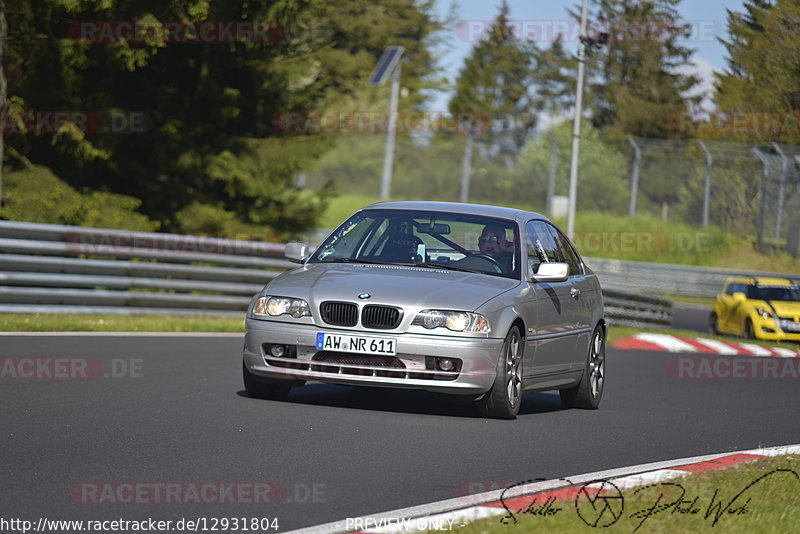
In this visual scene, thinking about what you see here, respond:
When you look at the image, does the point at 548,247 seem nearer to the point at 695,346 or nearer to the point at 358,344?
the point at 358,344

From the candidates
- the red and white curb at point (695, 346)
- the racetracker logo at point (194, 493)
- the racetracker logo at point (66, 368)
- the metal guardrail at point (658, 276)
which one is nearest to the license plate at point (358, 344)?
the racetracker logo at point (66, 368)

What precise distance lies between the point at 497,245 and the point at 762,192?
35821 mm

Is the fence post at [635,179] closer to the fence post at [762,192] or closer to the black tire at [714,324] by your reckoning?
the fence post at [762,192]

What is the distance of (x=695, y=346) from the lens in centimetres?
2206

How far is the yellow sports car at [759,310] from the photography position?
26109mm

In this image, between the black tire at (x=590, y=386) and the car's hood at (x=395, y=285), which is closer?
the car's hood at (x=395, y=285)

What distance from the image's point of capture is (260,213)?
2692 cm

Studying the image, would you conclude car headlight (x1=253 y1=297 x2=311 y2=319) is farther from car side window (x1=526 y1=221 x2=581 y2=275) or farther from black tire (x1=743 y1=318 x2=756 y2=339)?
black tire (x1=743 y1=318 x2=756 y2=339)

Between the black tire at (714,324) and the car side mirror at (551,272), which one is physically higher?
the car side mirror at (551,272)

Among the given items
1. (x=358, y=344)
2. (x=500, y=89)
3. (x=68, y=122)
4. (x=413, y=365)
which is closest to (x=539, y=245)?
(x=413, y=365)

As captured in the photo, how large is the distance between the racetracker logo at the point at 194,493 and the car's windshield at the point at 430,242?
13.2 ft

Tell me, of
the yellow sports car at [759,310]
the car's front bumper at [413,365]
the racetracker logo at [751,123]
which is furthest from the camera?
the racetracker logo at [751,123]

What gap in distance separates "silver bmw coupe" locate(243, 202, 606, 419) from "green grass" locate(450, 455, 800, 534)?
235 cm

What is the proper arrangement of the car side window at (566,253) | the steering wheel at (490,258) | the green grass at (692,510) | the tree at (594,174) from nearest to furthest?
the green grass at (692,510) < the steering wheel at (490,258) < the car side window at (566,253) < the tree at (594,174)
